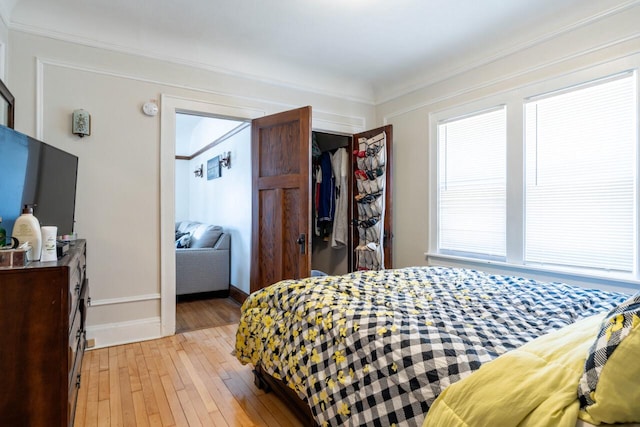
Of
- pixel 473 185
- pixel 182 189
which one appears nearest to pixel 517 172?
pixel 473 185

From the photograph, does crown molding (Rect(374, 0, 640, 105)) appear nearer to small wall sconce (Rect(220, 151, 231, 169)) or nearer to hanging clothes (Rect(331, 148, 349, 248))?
hanging clothes (Rect(331, 148, 349, 248))

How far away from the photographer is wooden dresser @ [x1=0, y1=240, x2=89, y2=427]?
4.06 ft

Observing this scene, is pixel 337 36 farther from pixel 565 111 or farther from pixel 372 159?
pixel 565 111

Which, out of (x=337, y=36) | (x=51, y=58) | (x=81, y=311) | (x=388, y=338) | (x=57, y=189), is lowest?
(x=81, y=311)

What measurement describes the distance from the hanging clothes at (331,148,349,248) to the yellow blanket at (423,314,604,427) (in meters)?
3.20

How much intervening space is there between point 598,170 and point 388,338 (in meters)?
2.14

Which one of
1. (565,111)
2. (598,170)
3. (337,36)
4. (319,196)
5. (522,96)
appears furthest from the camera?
(319,196)

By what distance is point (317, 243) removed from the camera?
4668 mm

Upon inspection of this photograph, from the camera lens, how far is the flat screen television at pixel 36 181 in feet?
5.02

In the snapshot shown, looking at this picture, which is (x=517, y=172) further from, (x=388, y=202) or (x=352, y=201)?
(x=352, y=201)

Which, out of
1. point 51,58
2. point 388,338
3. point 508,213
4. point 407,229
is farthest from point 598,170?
point 51,58

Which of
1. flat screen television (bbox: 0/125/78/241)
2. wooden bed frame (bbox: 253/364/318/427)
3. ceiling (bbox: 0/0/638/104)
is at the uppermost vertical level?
ceiling (bbox: 0/0/638/104)

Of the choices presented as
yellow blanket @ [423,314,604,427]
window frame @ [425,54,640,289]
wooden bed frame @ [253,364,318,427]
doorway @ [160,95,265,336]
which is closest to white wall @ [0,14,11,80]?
doorway @ [160,95,265,336]

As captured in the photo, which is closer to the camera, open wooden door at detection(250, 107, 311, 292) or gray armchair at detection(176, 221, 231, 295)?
open wooden door at detection(250, 107, 311, 292)
